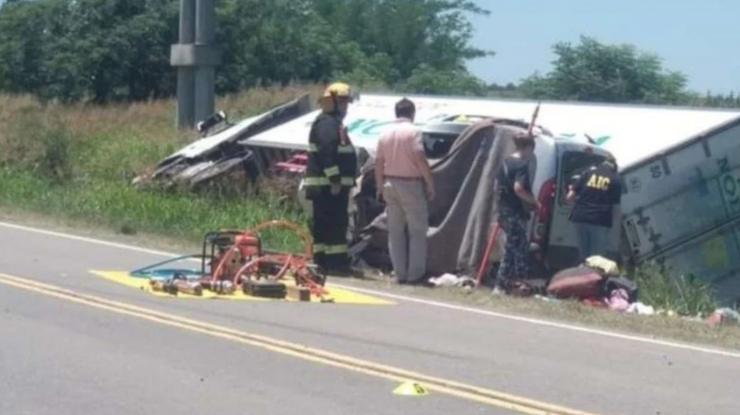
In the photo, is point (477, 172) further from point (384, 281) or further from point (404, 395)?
point (404, 395)

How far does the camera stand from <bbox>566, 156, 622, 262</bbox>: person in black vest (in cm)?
1656

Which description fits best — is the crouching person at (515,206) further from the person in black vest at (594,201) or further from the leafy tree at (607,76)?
the leafy tree at (607,76)

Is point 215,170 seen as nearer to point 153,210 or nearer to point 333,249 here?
point 153,210

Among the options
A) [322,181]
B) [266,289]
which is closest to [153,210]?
[322,181]

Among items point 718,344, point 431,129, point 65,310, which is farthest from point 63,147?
point 718,344

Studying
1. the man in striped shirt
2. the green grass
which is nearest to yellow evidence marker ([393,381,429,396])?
the man in striped shirt

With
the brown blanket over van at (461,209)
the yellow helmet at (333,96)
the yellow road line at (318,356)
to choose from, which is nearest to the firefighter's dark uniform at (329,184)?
the yellow helmet at (333,96)

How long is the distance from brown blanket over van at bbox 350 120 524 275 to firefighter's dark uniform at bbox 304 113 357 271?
0.79 meters

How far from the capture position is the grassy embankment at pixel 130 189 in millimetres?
15766

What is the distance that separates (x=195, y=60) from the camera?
1179 inches

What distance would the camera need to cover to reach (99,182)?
27.9m

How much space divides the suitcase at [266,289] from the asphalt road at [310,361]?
0.98ft

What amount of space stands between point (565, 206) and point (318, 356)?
19.9 feet

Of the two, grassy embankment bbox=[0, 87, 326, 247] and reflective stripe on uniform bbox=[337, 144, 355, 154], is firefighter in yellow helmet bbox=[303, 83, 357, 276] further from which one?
grassy embankment bbox=[0, 87, 326, 247]
